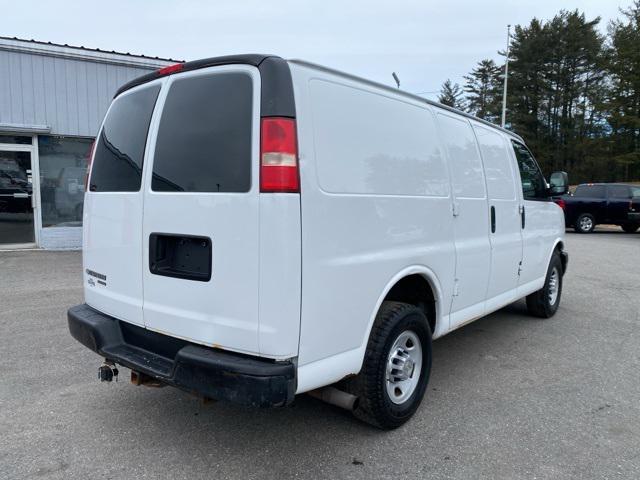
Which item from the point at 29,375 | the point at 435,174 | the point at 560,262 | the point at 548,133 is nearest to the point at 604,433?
the point at 435,174

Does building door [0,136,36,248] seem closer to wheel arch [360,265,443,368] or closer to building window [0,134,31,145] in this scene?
building window [0,134,31,145]

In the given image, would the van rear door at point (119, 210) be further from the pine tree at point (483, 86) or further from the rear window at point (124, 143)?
the pine tree at point (483, 86)

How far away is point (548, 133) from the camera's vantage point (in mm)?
46406

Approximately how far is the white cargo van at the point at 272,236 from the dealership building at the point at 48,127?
8461 millimetres

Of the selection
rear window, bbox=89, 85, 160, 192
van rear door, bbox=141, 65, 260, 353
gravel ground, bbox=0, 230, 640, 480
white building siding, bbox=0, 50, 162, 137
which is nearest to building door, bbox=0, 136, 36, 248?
white building siding, bbox=0, 50, 162, 137

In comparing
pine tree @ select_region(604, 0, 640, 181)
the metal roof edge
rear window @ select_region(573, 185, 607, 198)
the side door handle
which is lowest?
the side door handle

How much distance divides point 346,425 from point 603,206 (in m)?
18.4

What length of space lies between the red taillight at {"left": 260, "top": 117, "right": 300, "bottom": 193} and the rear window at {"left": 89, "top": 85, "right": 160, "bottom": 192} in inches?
37.1

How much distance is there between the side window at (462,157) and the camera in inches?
147

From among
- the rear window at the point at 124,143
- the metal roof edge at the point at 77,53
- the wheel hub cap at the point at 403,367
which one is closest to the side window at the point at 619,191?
the metal roof edge at the point at 77,53

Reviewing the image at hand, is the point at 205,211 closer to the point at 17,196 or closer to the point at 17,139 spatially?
the point at 17,139

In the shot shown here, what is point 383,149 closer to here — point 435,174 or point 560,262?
point 435,174

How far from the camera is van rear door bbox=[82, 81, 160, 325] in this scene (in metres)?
2.90

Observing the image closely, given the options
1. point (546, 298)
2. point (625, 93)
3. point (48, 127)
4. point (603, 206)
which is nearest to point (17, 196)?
point (48, 127)
